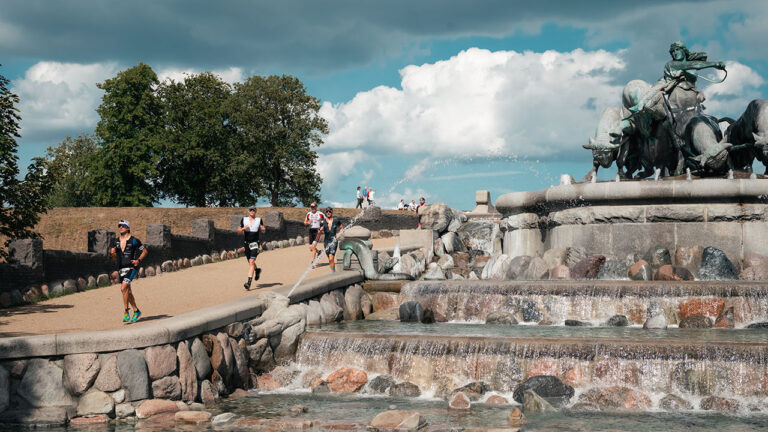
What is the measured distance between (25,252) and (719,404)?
46.7 ft

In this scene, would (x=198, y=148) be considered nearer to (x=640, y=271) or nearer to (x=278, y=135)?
(x=278, y=135)

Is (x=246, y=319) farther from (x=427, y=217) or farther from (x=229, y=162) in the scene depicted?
(x=229, y=162)

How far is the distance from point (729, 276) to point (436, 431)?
1046 cm

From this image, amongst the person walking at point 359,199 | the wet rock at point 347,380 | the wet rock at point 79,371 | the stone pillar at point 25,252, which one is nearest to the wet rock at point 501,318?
the wet rock at point 347,380

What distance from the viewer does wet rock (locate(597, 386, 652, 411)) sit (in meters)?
9.74

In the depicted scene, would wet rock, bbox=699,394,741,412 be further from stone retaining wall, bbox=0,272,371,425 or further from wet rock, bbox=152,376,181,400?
wet rock, bbox=152,376,181,400

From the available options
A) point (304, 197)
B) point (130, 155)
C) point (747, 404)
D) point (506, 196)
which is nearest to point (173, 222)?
point (130, 155)

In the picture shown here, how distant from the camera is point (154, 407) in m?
9.77

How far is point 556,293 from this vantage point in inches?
589

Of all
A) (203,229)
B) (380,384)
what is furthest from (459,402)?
(203,229)

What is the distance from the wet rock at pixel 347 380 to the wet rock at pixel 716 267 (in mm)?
8725

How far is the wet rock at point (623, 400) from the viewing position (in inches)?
384

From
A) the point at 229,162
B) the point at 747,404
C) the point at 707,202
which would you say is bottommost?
the point at 747,404

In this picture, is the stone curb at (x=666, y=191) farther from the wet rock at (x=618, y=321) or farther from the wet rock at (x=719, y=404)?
Answer: the wet rock at (x=719, y=404)
